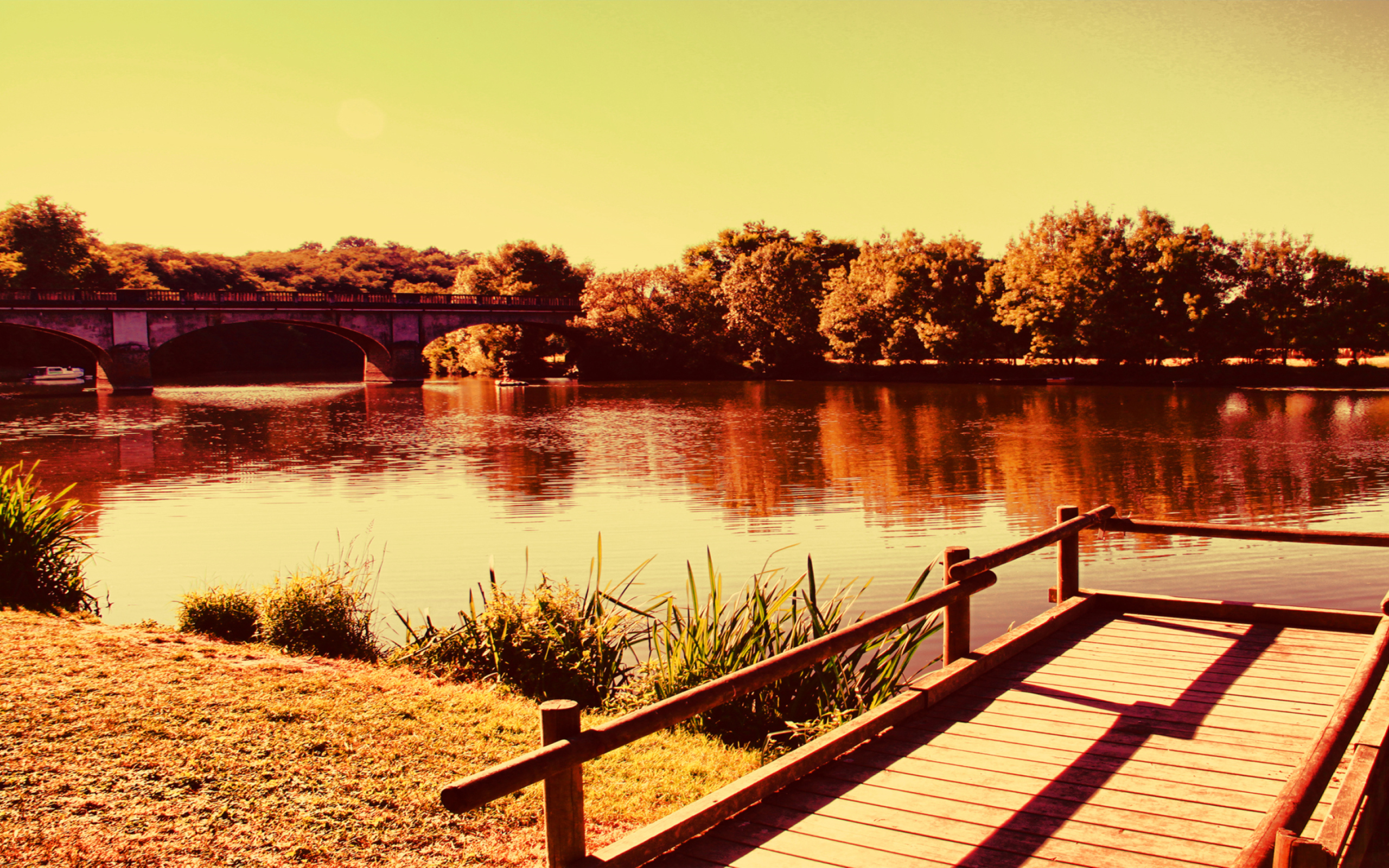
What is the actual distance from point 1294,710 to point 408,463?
24869mm

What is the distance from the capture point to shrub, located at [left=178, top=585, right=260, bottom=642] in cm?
943

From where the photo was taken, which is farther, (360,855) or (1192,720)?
(1192,720)

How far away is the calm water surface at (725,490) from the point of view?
533 inches

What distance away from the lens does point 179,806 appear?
4.98m

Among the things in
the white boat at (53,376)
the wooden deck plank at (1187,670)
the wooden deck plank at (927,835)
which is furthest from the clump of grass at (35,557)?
the white boat at (53,376)

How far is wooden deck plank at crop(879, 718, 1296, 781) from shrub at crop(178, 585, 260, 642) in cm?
693

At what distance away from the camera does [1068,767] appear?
4.87 meters

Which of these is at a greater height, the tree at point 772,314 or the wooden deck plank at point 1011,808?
the tree at point 772,314

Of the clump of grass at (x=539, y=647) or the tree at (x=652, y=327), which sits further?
the tree at (x=652, y=327)

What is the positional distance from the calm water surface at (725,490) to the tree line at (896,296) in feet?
46.7

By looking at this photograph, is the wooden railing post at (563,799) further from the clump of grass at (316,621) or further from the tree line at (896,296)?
the tree line at (896,296)

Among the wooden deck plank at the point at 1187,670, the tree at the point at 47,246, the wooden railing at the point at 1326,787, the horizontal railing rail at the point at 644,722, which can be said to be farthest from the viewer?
the tree at the point at 47,246

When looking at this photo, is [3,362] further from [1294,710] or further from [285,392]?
[1294,710]

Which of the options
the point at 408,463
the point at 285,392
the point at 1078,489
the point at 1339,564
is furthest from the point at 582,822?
the point at 285,392
